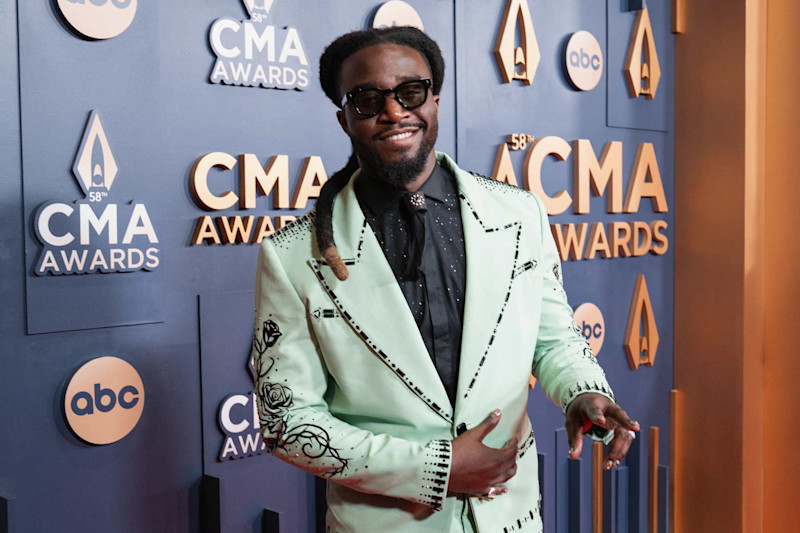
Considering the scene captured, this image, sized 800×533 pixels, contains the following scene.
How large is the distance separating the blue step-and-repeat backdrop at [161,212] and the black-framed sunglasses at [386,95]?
69 centimetres

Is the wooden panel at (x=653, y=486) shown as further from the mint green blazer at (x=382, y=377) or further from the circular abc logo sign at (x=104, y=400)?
the circular abc logo sign at (x=104, y=400)

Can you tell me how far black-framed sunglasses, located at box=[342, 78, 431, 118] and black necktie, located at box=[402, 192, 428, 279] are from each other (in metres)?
0.15

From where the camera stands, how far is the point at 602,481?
298 centimetres

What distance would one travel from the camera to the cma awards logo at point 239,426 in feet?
6.64

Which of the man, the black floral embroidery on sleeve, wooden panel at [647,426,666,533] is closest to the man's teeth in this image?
the man

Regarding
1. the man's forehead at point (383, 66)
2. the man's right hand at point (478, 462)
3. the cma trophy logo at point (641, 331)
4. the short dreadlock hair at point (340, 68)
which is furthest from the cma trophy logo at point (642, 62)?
the man's right hand at point (478, 462)

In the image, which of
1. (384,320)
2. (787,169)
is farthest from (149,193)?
(787,169)

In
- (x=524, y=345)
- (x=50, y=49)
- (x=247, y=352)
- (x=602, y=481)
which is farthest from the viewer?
(x=602, y=481)

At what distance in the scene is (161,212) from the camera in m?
1.91

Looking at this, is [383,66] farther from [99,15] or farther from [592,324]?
[592,324]

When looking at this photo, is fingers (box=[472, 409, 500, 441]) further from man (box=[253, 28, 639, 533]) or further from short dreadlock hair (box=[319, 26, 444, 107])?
short dreadlock hair (box=[319, 26, 444, 107])

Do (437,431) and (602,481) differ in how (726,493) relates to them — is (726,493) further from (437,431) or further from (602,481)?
(437,431)

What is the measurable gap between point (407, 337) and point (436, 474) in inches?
8.5

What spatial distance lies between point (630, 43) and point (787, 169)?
2.48 feet
